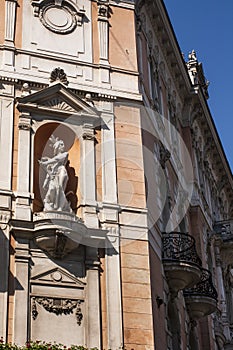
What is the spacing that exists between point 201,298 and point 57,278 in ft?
25.9

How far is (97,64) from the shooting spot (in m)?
20.8

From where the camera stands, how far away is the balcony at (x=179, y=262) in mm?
20469

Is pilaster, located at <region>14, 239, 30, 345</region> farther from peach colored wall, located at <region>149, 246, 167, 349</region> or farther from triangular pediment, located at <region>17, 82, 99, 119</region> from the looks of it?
triangular pediment, located at <region>17, 82, 99, 119</region>

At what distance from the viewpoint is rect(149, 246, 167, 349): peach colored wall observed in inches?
715

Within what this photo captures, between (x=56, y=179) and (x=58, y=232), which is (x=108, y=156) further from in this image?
(x=58, y=232)

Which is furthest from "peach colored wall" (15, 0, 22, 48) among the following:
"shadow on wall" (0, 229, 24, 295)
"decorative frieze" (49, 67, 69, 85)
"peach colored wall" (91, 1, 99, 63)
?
"shadow on wall" (0, 229, 24, 295)

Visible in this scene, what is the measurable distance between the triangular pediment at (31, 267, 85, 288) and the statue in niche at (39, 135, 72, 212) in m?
1.62

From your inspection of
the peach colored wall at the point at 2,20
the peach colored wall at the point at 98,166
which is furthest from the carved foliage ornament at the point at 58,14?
the peach colored wall at the point at 98,166

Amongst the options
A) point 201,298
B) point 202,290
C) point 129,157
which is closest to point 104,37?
point 129,157

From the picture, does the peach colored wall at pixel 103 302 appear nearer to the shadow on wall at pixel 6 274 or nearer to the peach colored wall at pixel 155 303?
the peach colored wall at pixel 155 303

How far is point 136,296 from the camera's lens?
57.8 feet

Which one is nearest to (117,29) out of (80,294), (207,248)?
(80,294)

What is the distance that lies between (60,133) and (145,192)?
2.91 metres

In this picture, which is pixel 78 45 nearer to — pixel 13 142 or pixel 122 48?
pixel 122 48
